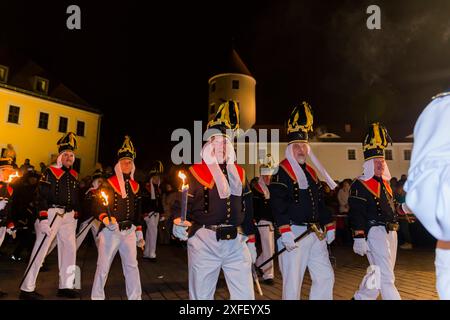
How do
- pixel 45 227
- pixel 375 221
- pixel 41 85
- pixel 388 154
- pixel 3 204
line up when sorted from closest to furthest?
pixel 375 221, pixel 45 227, pixel 3 204, pixel 41 85, pixel 388 154

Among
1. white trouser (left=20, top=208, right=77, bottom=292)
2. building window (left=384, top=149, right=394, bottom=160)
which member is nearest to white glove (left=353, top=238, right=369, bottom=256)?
white trouser (left=20, top=208, right=77, bottom=292)

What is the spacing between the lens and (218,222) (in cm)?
434

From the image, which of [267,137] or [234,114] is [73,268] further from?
[267,137]

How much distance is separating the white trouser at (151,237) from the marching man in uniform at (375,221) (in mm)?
6499

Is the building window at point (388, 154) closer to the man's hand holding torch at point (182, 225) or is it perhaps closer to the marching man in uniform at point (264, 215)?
the marching man in uniform at point (264, 215)

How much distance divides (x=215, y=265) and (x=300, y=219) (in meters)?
1.41

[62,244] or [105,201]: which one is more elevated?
[105,201]

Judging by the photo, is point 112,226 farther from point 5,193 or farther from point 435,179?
point 435,179

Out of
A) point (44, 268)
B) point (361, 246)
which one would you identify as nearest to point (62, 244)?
point (44, 268)

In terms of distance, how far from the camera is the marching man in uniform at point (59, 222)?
628 cm

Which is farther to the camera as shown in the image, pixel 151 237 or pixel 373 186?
pixel 151 237

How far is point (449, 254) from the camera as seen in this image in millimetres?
2398

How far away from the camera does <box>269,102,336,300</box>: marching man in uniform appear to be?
185 inches

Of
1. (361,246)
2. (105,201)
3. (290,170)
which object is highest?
(290,170)
